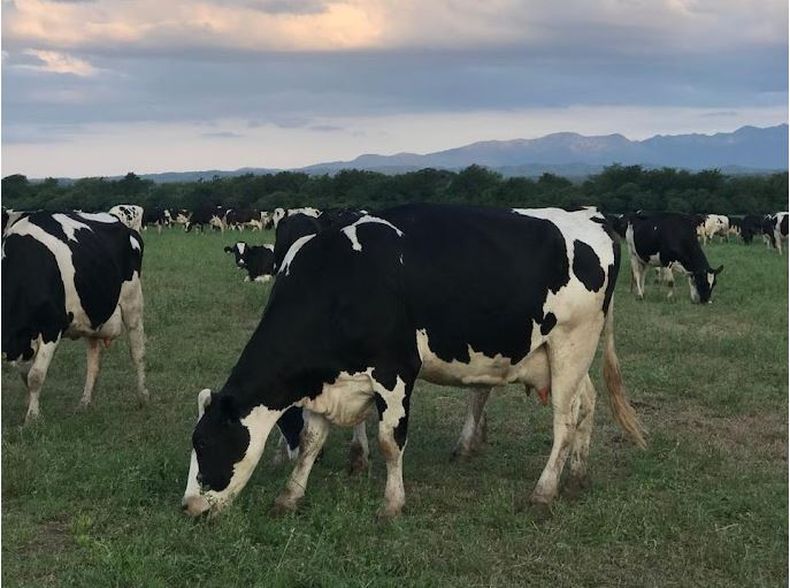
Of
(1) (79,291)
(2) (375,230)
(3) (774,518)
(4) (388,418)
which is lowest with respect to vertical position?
(3) (774,518)

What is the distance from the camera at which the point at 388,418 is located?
242 inches

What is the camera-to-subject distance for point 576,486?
6734 millimetres

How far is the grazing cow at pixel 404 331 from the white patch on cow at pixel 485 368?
0.01m

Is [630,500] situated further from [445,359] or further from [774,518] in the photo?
[445,359]

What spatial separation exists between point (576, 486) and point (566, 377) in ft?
2.89

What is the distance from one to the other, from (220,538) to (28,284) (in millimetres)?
4169

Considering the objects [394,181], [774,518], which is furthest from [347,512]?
[394,181]

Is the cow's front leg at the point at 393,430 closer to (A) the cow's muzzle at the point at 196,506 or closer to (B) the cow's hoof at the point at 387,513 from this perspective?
(B) the cow's hoof at the point at 387,513

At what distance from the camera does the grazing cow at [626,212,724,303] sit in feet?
59.7

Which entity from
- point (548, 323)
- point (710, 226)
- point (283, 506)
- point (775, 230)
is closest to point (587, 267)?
point (548, 323)

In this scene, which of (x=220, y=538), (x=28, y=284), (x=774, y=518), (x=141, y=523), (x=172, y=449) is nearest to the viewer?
(x=220, y=538)

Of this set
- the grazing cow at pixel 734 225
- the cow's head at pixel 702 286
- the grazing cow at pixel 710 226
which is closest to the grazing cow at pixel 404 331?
the cow's head at pixel 702 286

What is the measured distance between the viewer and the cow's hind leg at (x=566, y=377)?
6.60 m

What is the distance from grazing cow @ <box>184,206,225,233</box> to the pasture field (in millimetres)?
38619
